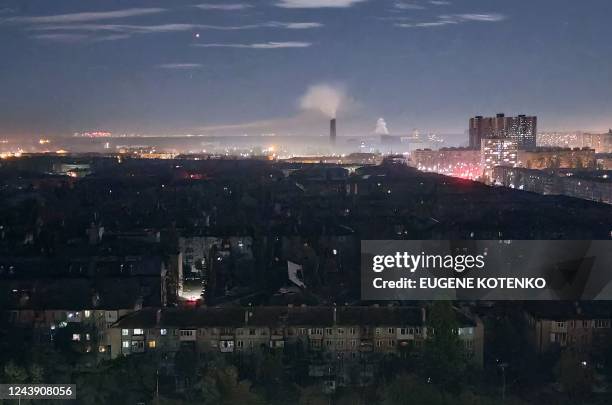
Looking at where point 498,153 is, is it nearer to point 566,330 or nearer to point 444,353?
point 566,330

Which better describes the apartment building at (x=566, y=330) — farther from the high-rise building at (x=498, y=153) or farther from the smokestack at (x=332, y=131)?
the smokestack at (x=332, y=131)

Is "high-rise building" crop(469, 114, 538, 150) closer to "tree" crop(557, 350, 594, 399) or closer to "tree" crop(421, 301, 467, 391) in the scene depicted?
"tree" crop(557, 350, 594, 399)

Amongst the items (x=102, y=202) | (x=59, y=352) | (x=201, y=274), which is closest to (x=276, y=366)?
(x=59, y=352)

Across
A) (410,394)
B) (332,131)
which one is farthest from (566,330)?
(332,131)

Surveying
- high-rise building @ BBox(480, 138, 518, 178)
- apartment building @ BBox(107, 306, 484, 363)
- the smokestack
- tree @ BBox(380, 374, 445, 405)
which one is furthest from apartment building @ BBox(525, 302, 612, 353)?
the smokestack

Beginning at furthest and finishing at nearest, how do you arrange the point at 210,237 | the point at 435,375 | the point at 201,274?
the point at 210,237 → the point at 201,274 → the point at 435,375

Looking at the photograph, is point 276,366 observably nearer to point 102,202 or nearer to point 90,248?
point 90,248

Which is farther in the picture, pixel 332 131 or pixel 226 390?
pixel 332 131

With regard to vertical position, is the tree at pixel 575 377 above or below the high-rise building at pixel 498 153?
below

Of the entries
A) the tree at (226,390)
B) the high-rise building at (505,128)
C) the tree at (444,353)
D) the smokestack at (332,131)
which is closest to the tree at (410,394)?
the tree at (444,353)
